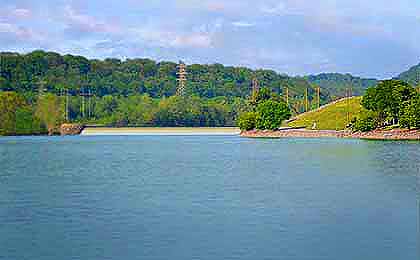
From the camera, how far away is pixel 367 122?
9669 centimetres

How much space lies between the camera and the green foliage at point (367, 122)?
96.8 meters

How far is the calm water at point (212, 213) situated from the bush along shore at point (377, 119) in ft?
157

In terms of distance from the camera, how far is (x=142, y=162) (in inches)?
2037

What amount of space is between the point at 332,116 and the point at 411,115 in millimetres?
35355

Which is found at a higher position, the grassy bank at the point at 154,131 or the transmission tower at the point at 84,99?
the transmission tower at the point at 84,99

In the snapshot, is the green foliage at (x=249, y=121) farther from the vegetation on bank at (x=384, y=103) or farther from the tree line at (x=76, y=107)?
the vegetation on bank at (x=384, y=103)

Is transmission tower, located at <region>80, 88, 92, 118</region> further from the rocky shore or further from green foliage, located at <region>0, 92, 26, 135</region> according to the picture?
the rocky shore

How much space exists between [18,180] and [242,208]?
17.4 metres

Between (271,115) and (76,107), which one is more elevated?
(76,107)

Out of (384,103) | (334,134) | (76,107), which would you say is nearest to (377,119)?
(384,103)

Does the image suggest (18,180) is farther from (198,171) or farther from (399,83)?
(399,83)

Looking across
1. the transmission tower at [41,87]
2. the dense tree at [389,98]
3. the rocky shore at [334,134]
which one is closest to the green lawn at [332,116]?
the rocky shore at [334,134]

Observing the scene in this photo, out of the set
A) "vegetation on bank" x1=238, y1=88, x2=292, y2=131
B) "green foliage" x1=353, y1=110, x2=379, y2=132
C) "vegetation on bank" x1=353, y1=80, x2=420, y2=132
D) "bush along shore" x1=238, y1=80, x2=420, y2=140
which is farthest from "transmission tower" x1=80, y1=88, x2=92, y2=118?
"green foliage" x1=353, y1=110, x2=379, y2=132

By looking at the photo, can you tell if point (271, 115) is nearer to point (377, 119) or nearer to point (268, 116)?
point (268, 116)
